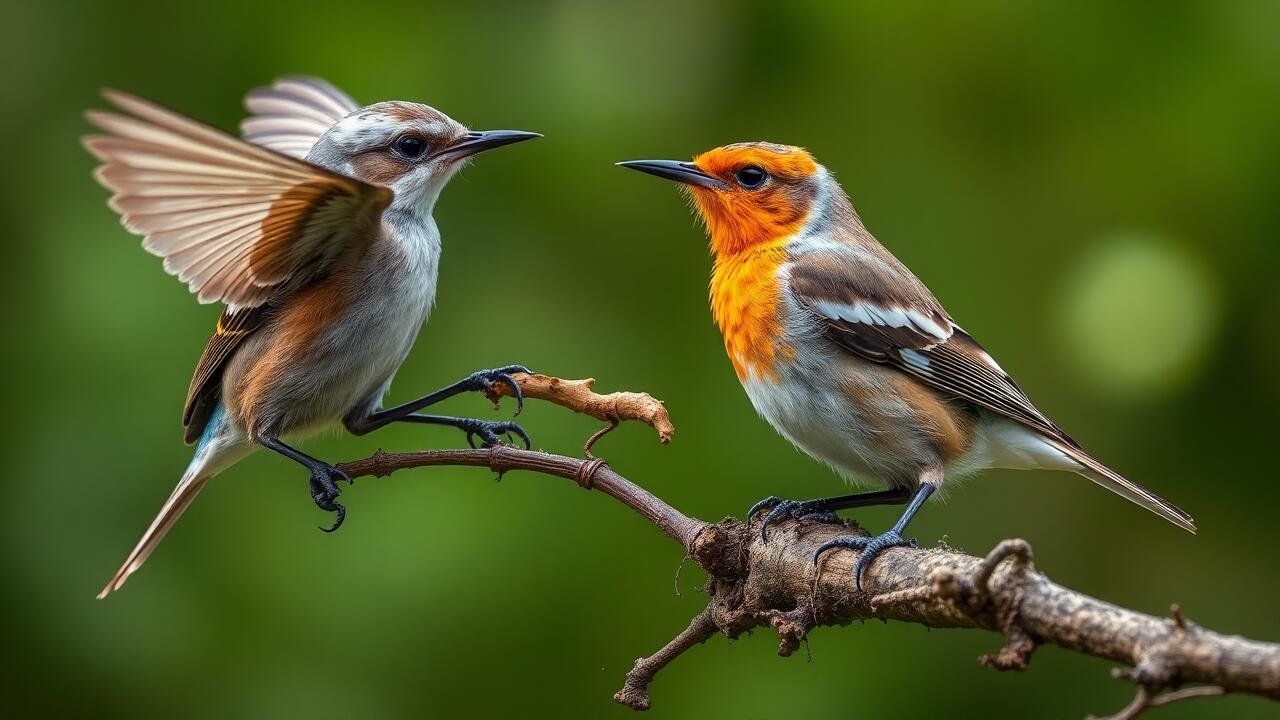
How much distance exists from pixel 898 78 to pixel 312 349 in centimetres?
292

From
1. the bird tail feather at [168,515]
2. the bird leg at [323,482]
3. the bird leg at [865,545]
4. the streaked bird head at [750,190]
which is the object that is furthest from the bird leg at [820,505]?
the bird tail feather at [168,515]

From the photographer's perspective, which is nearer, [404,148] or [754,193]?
[404,148]

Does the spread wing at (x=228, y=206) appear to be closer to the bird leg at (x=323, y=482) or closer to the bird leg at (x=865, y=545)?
the bird leg at (x=323, y=482)

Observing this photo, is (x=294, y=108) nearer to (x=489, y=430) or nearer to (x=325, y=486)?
(x=489, y=430)

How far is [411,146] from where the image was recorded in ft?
14.9

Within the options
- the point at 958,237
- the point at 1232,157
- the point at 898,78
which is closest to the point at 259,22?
the point at 898,78

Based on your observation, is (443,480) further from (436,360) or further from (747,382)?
(747,382)

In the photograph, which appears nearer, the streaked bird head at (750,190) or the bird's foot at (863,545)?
the bird's foot at (863,545)

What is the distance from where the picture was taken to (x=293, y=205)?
12.6 ft

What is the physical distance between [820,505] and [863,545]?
2.22 ft

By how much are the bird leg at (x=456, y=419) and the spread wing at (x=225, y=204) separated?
1.87 feet

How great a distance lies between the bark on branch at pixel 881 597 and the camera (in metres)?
2.18

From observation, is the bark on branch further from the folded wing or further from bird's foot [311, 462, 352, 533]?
the folded wing

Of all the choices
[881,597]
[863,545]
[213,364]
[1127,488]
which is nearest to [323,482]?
[213,364]
